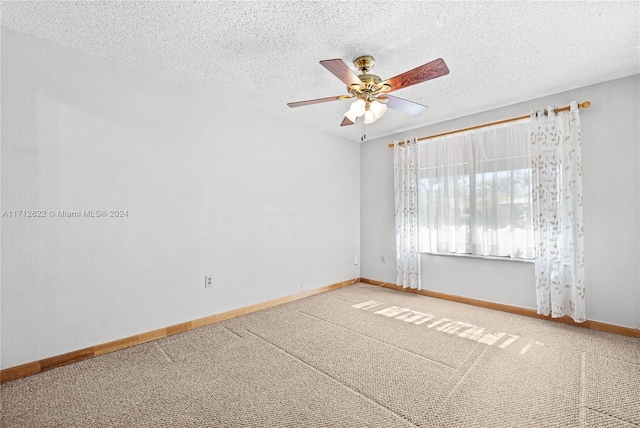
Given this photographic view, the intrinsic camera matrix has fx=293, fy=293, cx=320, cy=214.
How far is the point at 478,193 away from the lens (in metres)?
3.74

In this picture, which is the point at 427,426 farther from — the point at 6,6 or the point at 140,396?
the point at 6,6

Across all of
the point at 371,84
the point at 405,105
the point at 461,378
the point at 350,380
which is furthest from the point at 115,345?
the point at 405,105

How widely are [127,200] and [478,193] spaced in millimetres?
3916

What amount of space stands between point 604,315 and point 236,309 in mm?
3840

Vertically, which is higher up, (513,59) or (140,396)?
(513,59)

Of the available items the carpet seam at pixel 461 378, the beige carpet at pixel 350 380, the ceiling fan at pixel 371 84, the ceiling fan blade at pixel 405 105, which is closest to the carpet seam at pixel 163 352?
the beige carpet at pixel 350 380

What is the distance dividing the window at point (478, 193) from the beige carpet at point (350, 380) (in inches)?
40.4

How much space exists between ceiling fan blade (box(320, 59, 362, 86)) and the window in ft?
7.32

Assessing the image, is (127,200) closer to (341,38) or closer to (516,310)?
(341,38)

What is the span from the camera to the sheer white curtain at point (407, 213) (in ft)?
14.1

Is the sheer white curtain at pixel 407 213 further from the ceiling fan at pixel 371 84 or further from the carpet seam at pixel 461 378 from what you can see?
the carpet seam at pixel 461 378

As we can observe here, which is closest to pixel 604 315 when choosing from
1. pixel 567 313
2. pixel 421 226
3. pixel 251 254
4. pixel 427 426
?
pixel 567 313

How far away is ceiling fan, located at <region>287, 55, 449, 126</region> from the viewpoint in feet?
6.68

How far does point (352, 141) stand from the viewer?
506 centimetres
